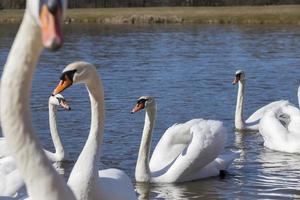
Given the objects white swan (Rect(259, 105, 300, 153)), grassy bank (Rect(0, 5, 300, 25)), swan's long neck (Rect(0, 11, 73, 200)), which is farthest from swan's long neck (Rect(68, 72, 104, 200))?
grassy bank (Rect(0, 5, 300, 25))

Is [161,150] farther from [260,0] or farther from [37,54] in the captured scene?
[260,0]

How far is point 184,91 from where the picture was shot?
17062 millimetres

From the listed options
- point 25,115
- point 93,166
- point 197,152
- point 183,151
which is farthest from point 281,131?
point 25,115

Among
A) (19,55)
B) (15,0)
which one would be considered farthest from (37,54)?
(15,0)

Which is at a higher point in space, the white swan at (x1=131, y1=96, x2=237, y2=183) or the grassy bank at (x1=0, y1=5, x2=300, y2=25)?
the white swan at (x1=131, y1=96, x2=237, y2=183)

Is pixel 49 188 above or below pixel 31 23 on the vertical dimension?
below

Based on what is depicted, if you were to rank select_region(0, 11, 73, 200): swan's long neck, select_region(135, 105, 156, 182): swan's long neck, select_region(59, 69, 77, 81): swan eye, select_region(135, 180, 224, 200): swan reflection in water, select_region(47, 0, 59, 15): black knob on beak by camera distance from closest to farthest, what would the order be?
select_region(47, 0, 59, 15): black knob on beak
select_region(0, 11, 73, 200): swan's long neck
select_region(59, 69, 77, 81): swan eye
select_region(135, 180, 224, 200): swan reflection in water
select_region(135, 105, 156, 182): swan's long neck

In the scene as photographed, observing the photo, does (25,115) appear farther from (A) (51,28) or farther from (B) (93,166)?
(B) (93,166)

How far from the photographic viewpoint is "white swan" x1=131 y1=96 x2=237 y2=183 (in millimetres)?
9695

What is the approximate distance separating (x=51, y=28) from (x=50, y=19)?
5 cm

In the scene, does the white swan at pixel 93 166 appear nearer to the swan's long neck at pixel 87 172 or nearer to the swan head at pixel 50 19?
the swan's long neck at pixel 87 172

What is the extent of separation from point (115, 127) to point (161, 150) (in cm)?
289

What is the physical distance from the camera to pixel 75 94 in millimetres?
16750

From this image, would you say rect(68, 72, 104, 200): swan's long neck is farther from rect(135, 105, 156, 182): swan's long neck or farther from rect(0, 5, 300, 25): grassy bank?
rect(0, 5, 300, 25): grassy bank
